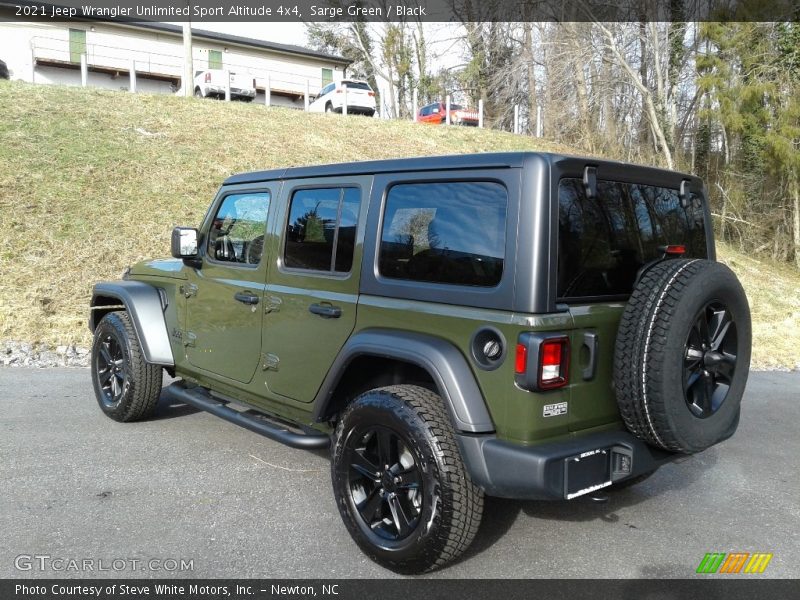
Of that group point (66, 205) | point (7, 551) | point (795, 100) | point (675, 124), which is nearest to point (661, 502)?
point (7, 551)

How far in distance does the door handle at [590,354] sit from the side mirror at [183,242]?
→ 2.80 meters

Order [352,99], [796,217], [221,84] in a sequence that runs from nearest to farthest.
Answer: [796,217], [221,84], [352,99]

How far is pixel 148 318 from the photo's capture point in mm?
4965

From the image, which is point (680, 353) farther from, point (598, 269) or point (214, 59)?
point (214, 59)

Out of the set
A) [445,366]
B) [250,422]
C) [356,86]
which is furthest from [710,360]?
[356,86]

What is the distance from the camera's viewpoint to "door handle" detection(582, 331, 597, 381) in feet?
9.46

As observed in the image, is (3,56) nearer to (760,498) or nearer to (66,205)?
(66,205)

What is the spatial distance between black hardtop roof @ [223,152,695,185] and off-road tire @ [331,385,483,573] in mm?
1044

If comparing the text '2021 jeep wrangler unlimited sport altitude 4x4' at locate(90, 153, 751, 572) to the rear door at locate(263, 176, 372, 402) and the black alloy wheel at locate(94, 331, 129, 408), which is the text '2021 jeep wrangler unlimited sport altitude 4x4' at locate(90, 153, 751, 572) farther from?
the black alloy wheel at locate(94, 331, 129, 408)

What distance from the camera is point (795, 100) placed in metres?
14.3

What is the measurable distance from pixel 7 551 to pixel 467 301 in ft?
8.01

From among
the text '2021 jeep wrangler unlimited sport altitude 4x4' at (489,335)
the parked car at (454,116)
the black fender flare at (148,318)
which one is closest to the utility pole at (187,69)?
the parked car at (454,116)

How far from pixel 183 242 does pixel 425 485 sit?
2.54 metres

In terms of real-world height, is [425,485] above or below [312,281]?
below
